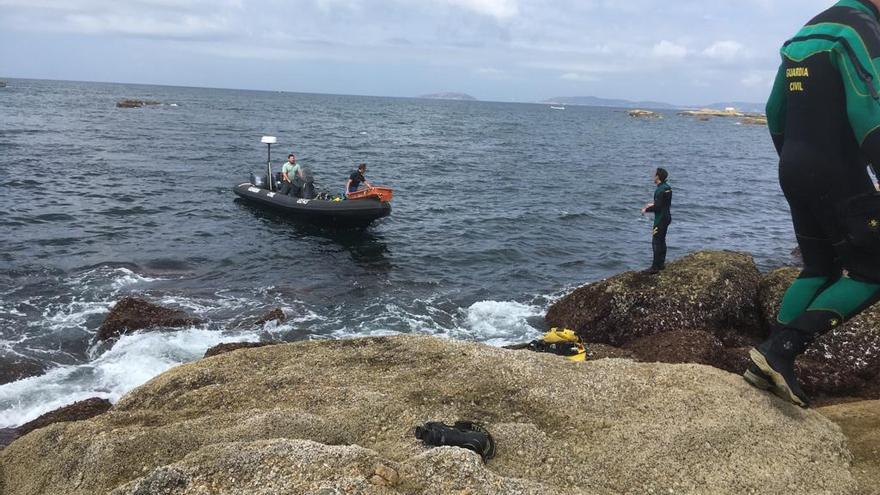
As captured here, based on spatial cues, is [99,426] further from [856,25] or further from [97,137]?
[97,137]

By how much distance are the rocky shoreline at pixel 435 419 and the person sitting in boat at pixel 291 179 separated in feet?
48.3

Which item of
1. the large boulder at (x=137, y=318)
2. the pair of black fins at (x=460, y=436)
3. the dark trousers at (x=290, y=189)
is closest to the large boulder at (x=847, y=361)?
the pair of black fins at (x=460, y=436)

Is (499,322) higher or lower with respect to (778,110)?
lower

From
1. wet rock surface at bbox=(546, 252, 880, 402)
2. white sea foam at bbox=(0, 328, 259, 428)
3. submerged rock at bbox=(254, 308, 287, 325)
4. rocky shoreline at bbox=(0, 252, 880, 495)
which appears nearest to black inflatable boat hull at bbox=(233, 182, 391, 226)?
submerged rock at bbox=(254, 308, 287, 325)

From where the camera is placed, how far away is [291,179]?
64.8 feet

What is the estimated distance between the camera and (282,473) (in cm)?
289

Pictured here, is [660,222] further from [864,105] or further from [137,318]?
[137,318]

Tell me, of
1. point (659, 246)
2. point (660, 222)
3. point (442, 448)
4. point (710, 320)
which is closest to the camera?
point (442, 448)

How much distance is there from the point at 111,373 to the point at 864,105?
967 cm

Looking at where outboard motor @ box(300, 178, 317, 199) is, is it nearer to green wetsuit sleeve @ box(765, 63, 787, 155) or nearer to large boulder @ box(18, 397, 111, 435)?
large boulder @ box(18, 397, 111, 435)

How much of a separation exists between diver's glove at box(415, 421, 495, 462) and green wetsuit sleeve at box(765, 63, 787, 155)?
271cm

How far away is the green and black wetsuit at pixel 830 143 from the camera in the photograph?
323 centimetres

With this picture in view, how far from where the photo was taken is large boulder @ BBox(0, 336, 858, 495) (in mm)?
2955

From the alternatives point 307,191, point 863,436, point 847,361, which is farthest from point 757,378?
point 307,191
